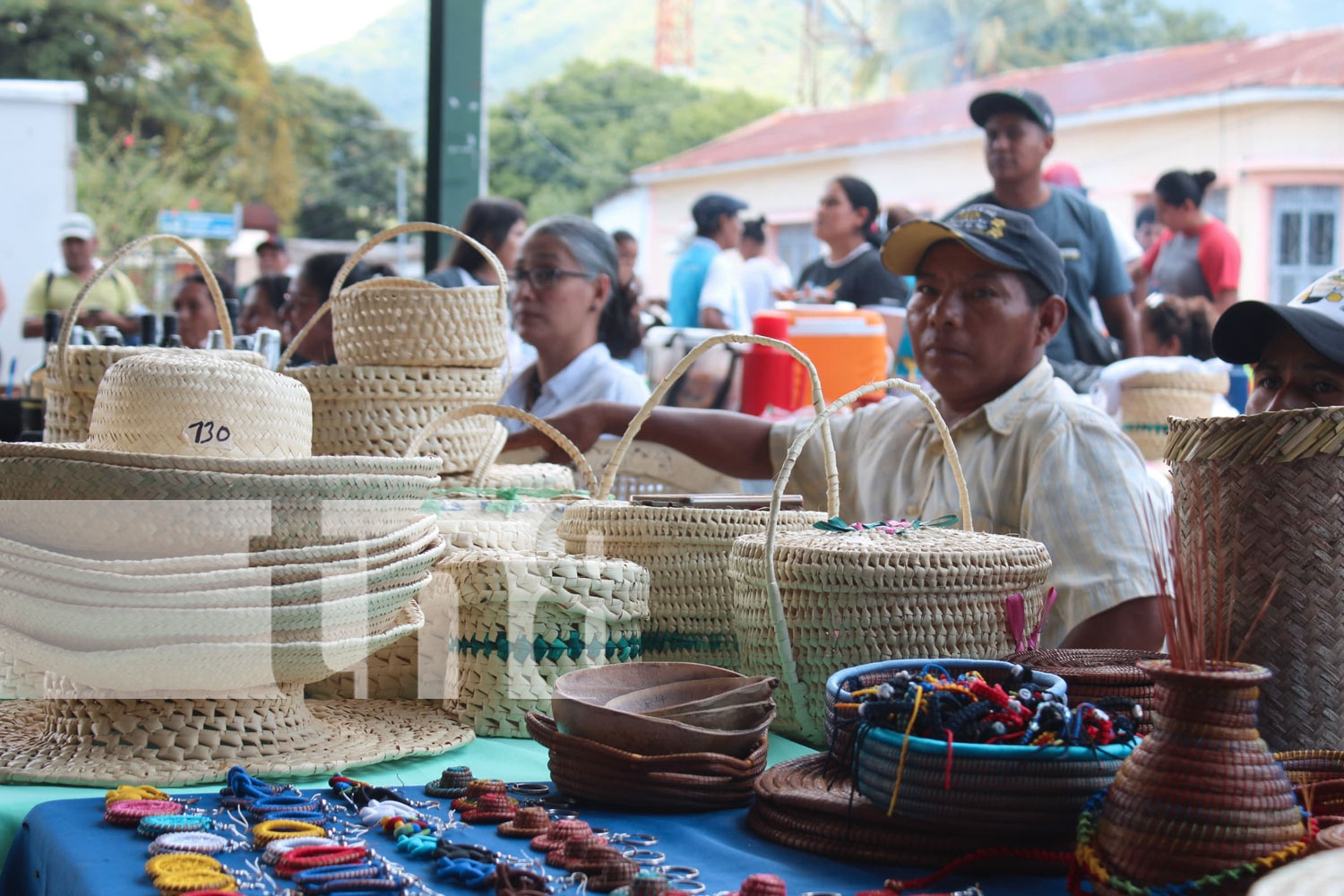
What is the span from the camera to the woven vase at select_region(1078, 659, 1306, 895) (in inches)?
35.0

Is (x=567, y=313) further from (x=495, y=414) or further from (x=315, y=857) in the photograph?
(x=315, y=857)

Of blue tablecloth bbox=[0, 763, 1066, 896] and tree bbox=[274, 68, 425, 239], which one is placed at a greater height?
tree bbox=[274, 68, 425, 239]

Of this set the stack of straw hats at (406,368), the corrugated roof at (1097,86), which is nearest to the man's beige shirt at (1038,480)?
the stack of straw hats at (406,368)

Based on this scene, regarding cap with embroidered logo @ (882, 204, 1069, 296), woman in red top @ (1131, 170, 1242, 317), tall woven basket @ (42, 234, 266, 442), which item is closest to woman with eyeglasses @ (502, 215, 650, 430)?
cap with embroidered logo @ (882, 204, 1069, 296)

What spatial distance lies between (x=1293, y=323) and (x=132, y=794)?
135cm

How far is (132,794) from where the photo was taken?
118 cm

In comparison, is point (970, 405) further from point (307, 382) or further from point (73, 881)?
point (73, 881)

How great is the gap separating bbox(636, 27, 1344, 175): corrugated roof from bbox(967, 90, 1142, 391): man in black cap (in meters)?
9.82

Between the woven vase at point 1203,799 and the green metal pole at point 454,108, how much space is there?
12.9ft

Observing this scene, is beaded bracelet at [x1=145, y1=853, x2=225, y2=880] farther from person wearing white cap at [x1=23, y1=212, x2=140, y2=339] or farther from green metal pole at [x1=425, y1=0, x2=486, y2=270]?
person wearing white cap at [x1=23, y1=212, x2=140, y2=339]

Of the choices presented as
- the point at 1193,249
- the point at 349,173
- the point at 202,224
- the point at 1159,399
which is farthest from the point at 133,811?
the point at 349,173

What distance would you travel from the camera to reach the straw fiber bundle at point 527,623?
152cm

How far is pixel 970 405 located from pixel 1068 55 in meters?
24.8

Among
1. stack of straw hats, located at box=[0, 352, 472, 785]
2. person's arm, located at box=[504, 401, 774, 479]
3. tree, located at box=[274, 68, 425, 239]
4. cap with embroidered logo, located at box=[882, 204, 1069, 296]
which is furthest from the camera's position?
tree, located at box=[274, 68, 425, 239]
